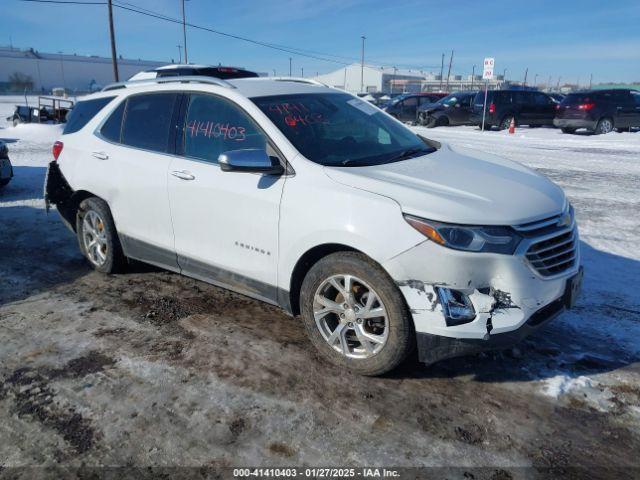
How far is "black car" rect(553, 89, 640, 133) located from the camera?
1750 centimetres

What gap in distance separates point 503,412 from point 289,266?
1.59 metres

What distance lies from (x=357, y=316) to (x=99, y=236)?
3.02 m

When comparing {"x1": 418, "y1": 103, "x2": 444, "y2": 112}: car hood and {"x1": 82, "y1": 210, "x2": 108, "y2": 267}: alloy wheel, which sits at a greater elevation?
{"x1": 418, "y1": 103, "x2": 444, "y2": 112}: car hood

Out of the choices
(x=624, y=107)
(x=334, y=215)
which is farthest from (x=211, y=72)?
(x=624, y=107)

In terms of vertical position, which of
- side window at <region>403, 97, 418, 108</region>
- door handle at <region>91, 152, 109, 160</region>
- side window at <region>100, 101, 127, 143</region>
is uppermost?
side window at <region>403, 97, 418, 108</region>

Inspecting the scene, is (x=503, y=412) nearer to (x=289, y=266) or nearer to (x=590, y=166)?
(x=289, y=266)

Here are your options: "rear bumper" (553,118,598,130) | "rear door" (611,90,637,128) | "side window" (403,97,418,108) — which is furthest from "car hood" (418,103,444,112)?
"rear door" (611,90,637,128)

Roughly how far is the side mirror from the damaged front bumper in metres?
1.06

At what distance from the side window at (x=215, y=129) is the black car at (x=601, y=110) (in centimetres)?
1716

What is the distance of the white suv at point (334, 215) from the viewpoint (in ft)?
9.25

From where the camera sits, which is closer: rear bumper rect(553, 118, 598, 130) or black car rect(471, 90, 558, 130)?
rear bumper rect(553, 118, 598, 130)

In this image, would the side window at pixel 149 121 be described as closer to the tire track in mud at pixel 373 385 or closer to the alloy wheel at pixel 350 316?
the tire track in mud at pixel 373 385

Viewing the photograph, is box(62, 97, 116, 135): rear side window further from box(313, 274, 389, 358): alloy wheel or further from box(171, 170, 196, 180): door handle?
box(313, 274, 389, 358): alloy wheel

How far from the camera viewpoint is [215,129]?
3861 mm
